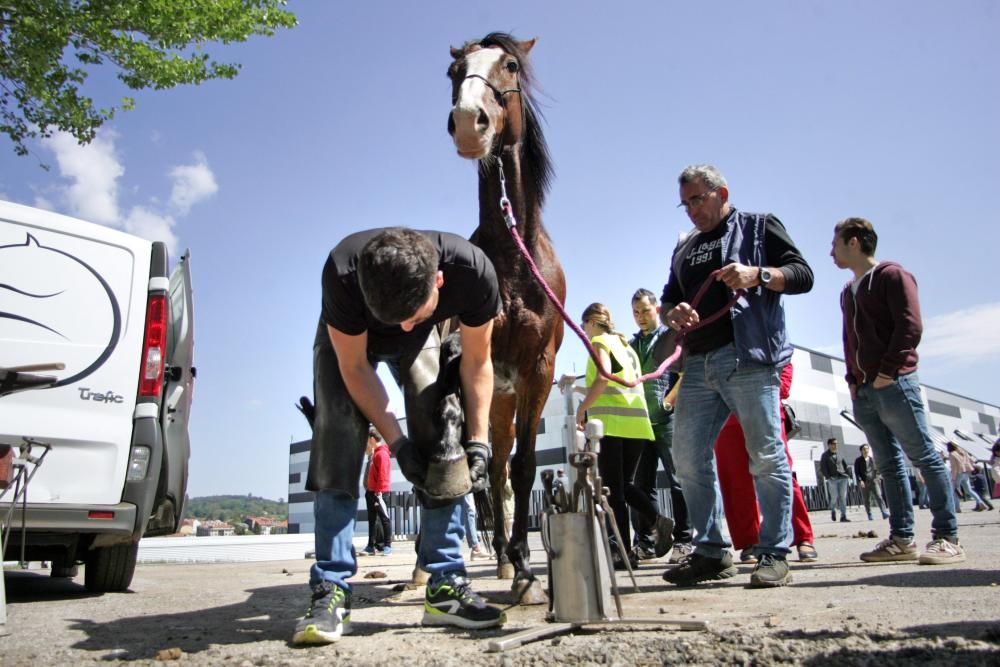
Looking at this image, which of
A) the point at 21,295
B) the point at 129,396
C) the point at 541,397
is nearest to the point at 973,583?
the point at 541,397

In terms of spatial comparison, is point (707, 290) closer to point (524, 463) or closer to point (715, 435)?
point (715, 435)

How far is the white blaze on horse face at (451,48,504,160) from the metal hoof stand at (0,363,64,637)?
2.16 meters

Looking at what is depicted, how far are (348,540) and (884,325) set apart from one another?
146 inches

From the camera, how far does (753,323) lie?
12.4ft

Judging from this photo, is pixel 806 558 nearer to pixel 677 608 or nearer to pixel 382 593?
pixel 677 608

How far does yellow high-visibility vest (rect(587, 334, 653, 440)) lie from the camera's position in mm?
5574

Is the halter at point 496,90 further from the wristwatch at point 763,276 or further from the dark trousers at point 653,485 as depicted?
the dark trousers at point 653,485

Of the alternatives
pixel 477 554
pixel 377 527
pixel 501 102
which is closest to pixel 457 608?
pixel 501 102

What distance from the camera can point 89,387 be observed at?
420cm

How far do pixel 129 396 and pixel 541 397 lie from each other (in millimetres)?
2472

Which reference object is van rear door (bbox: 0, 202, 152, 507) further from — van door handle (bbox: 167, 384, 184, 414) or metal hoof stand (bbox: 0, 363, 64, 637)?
van door handle (bbox: 167, 384, 184, 414)

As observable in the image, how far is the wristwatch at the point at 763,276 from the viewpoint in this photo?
3.69 meters

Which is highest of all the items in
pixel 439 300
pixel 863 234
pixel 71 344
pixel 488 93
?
pixel 488 93

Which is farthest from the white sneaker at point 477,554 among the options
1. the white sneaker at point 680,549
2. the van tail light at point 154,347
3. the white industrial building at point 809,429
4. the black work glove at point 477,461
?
the white industrial building at point 809,429
